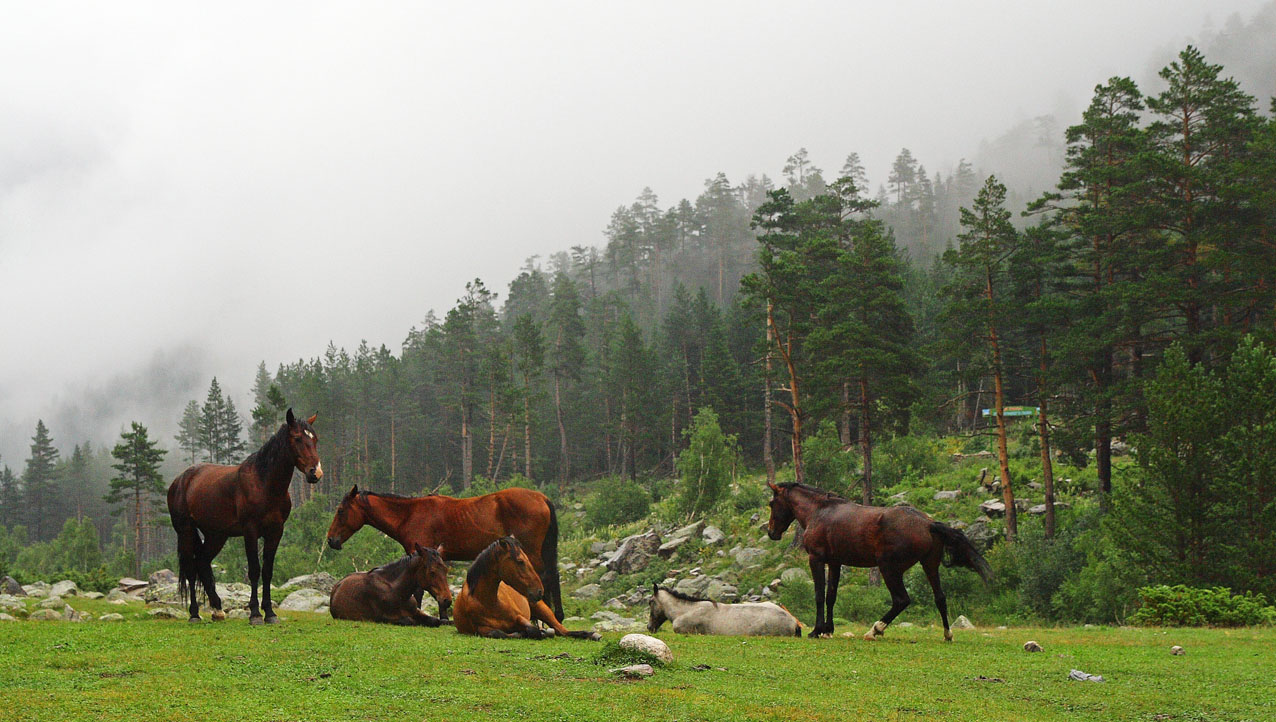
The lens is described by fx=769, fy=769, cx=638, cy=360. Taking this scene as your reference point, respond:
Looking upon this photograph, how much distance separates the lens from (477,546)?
13.7 metres

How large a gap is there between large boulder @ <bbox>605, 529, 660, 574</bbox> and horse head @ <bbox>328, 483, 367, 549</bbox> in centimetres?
2779

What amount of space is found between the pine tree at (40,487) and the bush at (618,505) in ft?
281

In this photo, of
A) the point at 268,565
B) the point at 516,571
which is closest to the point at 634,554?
the point at 268,565

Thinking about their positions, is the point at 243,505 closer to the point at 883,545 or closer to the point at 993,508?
the point at 883,545

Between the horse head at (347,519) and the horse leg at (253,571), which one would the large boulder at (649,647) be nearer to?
the horse leg at (253,571)

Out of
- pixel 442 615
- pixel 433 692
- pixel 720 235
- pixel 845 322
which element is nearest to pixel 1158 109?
pixel 845 322

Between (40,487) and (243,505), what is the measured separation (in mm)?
114050

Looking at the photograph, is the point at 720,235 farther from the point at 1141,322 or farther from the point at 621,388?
the point at 1141,322

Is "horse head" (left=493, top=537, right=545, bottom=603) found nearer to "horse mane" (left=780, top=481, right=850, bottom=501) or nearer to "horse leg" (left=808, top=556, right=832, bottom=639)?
"horse leg" (left=808, top=556, right=832, bottom=639)

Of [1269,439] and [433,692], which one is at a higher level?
[1269,439]

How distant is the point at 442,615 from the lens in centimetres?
1302

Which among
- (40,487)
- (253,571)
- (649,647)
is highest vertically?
(253,571)

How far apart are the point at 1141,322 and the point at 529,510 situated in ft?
87.4

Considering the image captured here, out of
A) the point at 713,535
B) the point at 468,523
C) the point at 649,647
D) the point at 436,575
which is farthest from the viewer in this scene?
the point at 713,535
